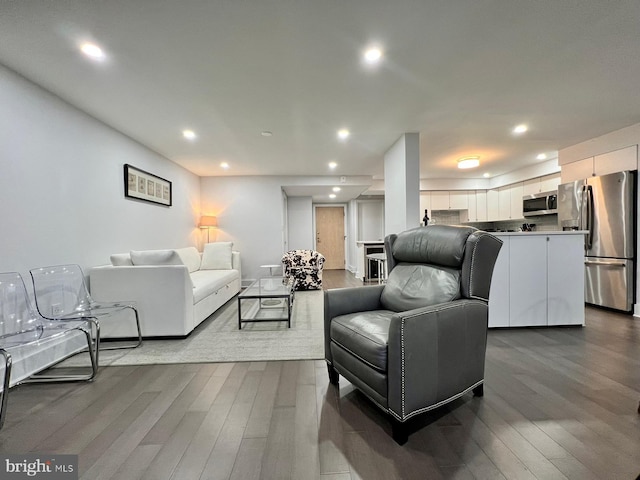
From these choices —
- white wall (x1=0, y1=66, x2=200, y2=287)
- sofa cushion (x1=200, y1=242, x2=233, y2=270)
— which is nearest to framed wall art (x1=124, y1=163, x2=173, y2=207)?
white wall (x1=0, y1=66, x2=200, y2=287)

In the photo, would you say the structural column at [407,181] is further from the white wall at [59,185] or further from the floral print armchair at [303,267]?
the white wall at [59,185]

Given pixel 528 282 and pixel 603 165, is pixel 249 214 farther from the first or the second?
pixel 603 165

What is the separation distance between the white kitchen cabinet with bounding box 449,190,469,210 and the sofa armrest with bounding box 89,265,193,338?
592 cm

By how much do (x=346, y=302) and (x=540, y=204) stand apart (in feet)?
16.6

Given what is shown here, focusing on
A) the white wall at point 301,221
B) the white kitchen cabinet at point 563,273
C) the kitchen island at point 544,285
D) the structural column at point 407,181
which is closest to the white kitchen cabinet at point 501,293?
the kitchen island at point 544,285

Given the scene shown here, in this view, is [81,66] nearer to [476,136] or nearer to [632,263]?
[476,136]

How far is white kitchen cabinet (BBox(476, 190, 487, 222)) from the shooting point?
665cm

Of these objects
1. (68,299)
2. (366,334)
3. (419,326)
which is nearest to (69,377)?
(68,299)

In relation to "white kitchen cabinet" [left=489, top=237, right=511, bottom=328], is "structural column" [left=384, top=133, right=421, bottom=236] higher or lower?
higher

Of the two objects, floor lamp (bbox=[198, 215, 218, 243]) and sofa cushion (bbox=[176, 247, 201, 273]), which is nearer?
sofa cushion (bbox=[176, 247, 201, 273])

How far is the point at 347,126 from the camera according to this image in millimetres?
3385

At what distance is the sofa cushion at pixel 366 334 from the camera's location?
1.45 meters

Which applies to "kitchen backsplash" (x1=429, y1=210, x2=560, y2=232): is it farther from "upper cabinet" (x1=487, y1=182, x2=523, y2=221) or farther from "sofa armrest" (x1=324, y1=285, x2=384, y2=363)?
"sofa armrest" (x1=324, y1=285, x2=384, y2=363)

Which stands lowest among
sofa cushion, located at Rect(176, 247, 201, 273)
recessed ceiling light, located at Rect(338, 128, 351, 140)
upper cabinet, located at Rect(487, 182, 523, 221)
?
sofa cushion, located at Rect(176, 247, 201, 273)
